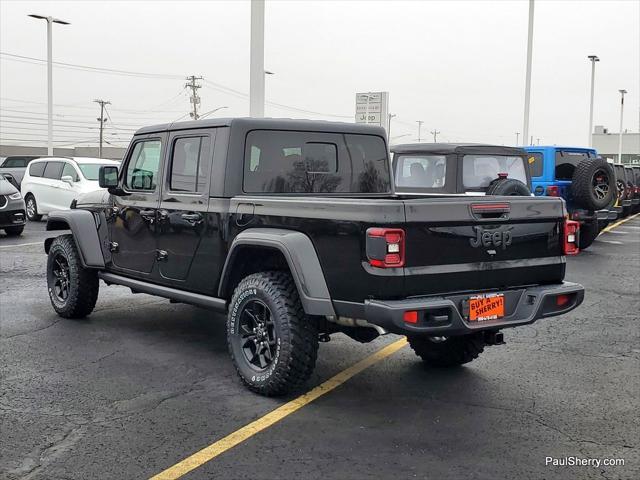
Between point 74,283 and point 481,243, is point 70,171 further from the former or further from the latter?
point 481,243

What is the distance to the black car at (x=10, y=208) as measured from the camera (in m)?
14.5

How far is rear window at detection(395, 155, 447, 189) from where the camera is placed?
1008 centimetres

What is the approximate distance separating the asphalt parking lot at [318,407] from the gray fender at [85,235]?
2.16ft

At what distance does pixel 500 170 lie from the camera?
34.5 feet

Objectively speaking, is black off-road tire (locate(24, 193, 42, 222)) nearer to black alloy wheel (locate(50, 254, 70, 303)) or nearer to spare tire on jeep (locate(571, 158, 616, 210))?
black alloy wheel (locate(50, 254, 70, 303))

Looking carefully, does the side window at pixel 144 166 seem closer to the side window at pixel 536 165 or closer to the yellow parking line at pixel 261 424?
the yellow parking line at pixel 261 424

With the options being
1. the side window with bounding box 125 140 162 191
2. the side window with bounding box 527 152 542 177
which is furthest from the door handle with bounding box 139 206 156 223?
the side window with bounding box 527 152 542 177

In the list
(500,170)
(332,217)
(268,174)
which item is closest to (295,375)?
(332,217)

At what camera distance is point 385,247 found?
4059 mm

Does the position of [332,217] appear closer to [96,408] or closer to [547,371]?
[96,408]

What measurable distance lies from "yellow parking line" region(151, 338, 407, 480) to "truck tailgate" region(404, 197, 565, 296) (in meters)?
1.14

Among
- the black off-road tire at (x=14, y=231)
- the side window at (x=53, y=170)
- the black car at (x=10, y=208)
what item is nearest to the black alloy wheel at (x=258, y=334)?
the black car at (x=10, y=208)

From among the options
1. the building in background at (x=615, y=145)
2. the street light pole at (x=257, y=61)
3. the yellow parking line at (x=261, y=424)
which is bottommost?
the yellow parking line at (x=261, y=424)

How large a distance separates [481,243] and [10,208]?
1248 centimetres
